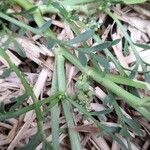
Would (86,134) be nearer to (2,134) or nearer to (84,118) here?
(84,118)

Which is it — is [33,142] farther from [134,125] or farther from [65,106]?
[134,125]

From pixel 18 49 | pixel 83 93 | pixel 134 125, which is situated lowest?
pixel 134 125

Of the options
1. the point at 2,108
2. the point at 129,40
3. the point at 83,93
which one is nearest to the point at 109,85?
the point at 83,93

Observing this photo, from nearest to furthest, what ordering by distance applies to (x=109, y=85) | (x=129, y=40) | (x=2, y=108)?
(x=2, y=108) → (x=109, y=85) → (x=129, y=40)

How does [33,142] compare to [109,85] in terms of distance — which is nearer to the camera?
[33,142]

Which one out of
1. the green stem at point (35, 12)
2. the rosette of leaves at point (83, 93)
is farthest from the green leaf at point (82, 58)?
the green stem at point (35, 12)

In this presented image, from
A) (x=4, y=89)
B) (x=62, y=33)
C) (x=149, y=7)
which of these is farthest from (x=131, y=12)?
(x=4, y=89)

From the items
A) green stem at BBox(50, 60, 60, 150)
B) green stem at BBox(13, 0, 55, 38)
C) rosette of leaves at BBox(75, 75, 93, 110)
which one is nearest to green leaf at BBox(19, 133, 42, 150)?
green stem at BBox(50, 60, 60, 150)

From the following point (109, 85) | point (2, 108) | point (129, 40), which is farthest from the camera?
point (129, 40)
